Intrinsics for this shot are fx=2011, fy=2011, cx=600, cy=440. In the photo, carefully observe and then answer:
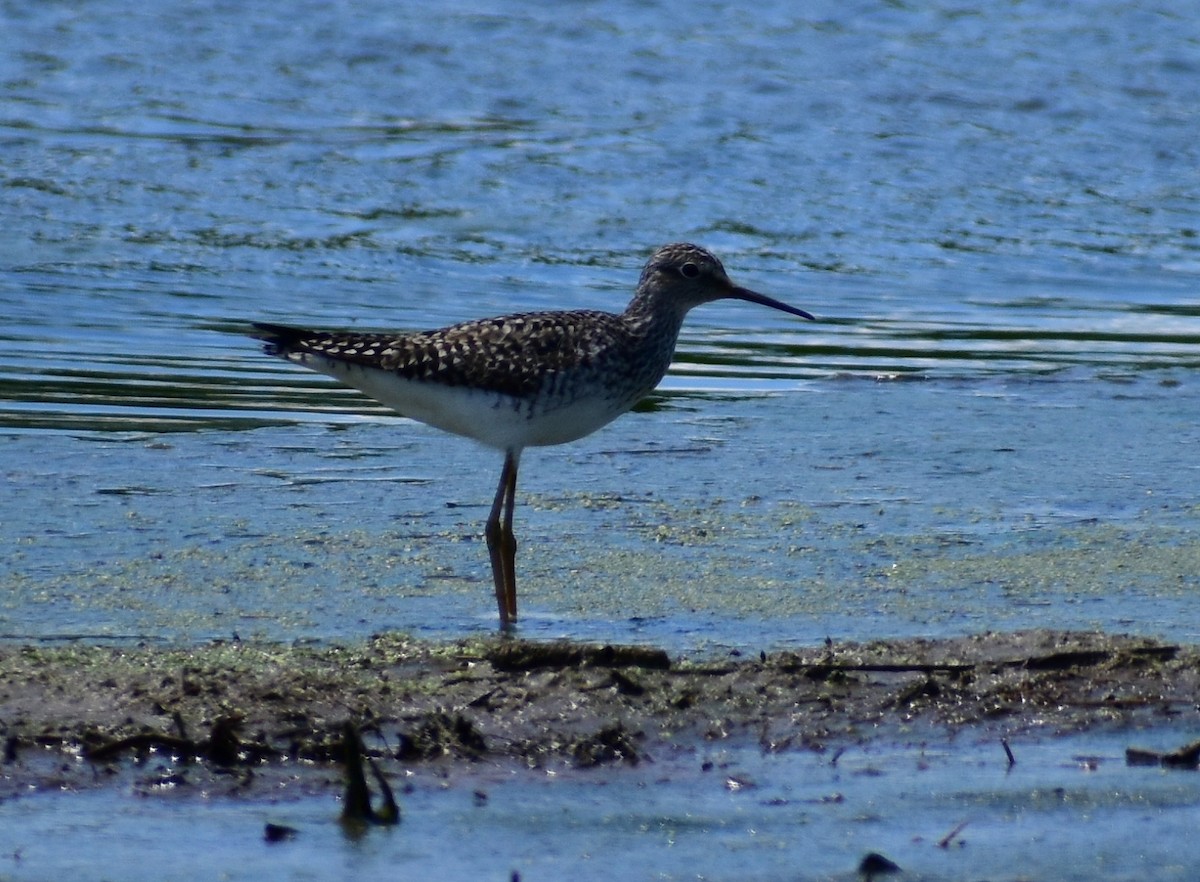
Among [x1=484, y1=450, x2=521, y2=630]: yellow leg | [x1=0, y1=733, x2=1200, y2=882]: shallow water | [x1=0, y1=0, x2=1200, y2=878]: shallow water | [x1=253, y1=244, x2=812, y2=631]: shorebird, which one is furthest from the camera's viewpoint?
[x1=253, y1=244, x2=812, y2=631]: shorebird

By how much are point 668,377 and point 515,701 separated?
5152 mm

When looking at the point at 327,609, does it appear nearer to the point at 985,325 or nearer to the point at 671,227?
the point at 985,325

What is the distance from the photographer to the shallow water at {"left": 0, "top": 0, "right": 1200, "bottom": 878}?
15.8 feet

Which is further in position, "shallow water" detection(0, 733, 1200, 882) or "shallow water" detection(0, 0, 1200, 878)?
"shallow water" detection(0, 0, 1200, 878)

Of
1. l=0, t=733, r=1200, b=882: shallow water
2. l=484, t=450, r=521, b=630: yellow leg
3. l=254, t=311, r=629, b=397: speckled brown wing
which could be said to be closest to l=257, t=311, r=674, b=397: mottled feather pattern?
l=254, t=311, r=629, b=397: speckled brown wing

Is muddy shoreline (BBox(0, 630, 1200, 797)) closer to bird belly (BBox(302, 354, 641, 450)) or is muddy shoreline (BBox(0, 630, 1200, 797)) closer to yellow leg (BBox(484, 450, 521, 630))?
yellow leg (BBox(484, 450, 521, 630))

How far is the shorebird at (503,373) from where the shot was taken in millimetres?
6879

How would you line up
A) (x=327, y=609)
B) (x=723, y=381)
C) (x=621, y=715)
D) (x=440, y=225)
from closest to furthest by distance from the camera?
(x=621, y=715) < (x=327, y=609) < (x=723, y=381) < (x=440, y=225)

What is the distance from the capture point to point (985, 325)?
11.6 meters

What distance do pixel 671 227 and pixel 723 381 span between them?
4002 millimetres

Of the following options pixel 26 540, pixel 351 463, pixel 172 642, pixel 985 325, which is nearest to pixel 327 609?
pixel 172 642

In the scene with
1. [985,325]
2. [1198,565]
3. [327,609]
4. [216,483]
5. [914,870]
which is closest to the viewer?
[914,870]

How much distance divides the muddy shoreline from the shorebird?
1198 millimetres

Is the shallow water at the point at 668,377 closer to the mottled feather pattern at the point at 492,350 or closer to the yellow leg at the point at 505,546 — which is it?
the yellow leg at the point at 505,546
